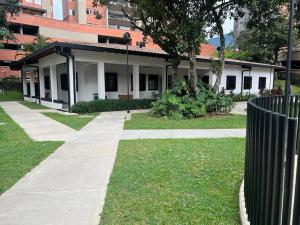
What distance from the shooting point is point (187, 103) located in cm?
1300

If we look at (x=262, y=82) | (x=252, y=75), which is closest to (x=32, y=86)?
(x=252, y=75)

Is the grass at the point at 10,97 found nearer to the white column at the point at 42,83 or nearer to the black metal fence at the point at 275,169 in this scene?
the white column at the point at 42,83

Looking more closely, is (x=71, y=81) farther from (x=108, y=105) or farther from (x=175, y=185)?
(x=175, y=185)

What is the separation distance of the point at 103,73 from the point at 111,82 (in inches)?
147

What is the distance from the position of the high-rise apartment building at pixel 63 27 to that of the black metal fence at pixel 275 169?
107ft

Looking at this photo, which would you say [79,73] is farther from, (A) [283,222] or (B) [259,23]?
(A) [283,222]

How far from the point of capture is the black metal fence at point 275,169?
→ 7.34 feet

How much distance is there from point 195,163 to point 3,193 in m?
3.31

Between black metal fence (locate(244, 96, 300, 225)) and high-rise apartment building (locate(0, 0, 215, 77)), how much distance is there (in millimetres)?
32517

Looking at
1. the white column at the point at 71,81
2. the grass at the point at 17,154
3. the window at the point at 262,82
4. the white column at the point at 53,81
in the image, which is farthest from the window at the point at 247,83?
the grass at the point at 17,154

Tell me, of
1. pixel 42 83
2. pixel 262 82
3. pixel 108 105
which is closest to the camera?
pixel 108 105

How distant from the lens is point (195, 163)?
5.59 metres

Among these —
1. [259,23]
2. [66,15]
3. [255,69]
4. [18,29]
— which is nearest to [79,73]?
[259,23]

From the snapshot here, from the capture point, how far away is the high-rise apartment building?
139ft
